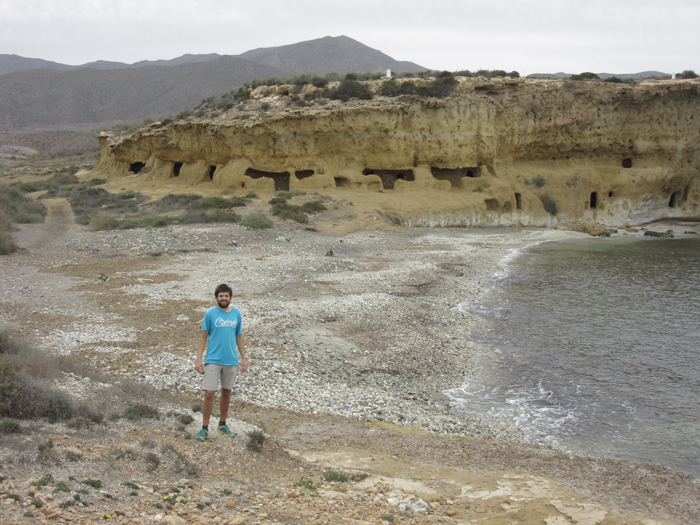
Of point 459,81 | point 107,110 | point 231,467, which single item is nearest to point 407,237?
point 459,81

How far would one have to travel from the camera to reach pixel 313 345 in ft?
33.2

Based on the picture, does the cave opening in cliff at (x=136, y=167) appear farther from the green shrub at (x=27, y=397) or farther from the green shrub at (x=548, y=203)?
the green shrub at (x=27, y=397)

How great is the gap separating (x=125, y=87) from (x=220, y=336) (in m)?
120

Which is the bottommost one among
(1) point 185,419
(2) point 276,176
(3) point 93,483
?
(1) point 185,419

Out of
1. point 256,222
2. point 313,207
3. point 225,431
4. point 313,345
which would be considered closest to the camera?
point 225,431

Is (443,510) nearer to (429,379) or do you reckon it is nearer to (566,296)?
(429,379)

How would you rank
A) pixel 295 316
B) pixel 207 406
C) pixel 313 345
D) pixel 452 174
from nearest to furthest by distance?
pixel 207 406 → pixel 313 345 → pixel 295 316 → pixel 452 174

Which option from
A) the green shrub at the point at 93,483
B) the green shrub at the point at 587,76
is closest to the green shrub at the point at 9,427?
the green shrub at the point at 93,483

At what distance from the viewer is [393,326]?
1194cm

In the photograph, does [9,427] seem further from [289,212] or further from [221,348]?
[289,212]

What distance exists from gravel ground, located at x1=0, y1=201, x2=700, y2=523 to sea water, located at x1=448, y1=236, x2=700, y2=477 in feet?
2.41

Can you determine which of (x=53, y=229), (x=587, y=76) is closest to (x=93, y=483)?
(x=53, y=229)

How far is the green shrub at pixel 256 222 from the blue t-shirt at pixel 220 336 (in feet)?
57.1

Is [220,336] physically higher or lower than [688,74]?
lower
